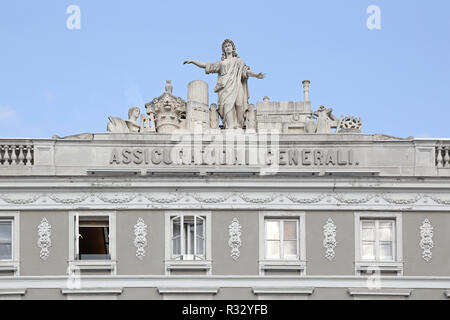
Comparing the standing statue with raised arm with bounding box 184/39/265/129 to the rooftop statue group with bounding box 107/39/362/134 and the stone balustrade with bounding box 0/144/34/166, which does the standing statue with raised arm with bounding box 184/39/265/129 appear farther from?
the stone balustrade with bounding box 0/144/34/166

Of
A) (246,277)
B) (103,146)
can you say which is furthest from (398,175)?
(103,146)

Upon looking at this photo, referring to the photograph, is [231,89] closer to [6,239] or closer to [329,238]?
[329,238]

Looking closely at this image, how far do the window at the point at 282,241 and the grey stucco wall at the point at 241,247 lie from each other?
222mm

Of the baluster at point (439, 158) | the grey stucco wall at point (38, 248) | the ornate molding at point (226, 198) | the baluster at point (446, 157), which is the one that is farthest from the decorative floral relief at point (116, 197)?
the baluster at point (446, 157)

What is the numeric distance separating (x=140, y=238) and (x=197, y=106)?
20.3 ft

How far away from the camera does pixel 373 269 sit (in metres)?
53.8

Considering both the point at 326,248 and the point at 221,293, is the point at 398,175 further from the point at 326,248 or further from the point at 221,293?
the point at 221,293

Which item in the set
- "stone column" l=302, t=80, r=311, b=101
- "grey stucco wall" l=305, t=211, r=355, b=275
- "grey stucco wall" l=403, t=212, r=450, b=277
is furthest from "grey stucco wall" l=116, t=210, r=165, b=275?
"grey stucco wall" l=403, t=212, r=450, b=277

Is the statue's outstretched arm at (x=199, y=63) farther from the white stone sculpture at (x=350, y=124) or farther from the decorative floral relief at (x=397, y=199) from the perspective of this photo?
the decorative floral relief at (x=397, y=199)

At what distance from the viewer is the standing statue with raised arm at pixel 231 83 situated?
57375 millimetres

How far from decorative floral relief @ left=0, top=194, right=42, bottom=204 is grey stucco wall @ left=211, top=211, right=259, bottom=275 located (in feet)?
21.0

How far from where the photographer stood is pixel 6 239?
54.0m

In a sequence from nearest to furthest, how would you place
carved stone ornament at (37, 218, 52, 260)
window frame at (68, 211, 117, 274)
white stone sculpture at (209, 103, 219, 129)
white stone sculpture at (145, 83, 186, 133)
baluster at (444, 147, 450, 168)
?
1. window frame at (68, 211, 117, 274)
2. carved stone ornament at (37, 218, 52, 260)
3. baluster at (444, 147, 450, 168)
4. white stone sculpture at (145, 83, 186, 133)
5. white stone sculpture at (209, 103, 219, 129)

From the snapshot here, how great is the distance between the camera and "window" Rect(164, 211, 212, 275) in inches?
2109
